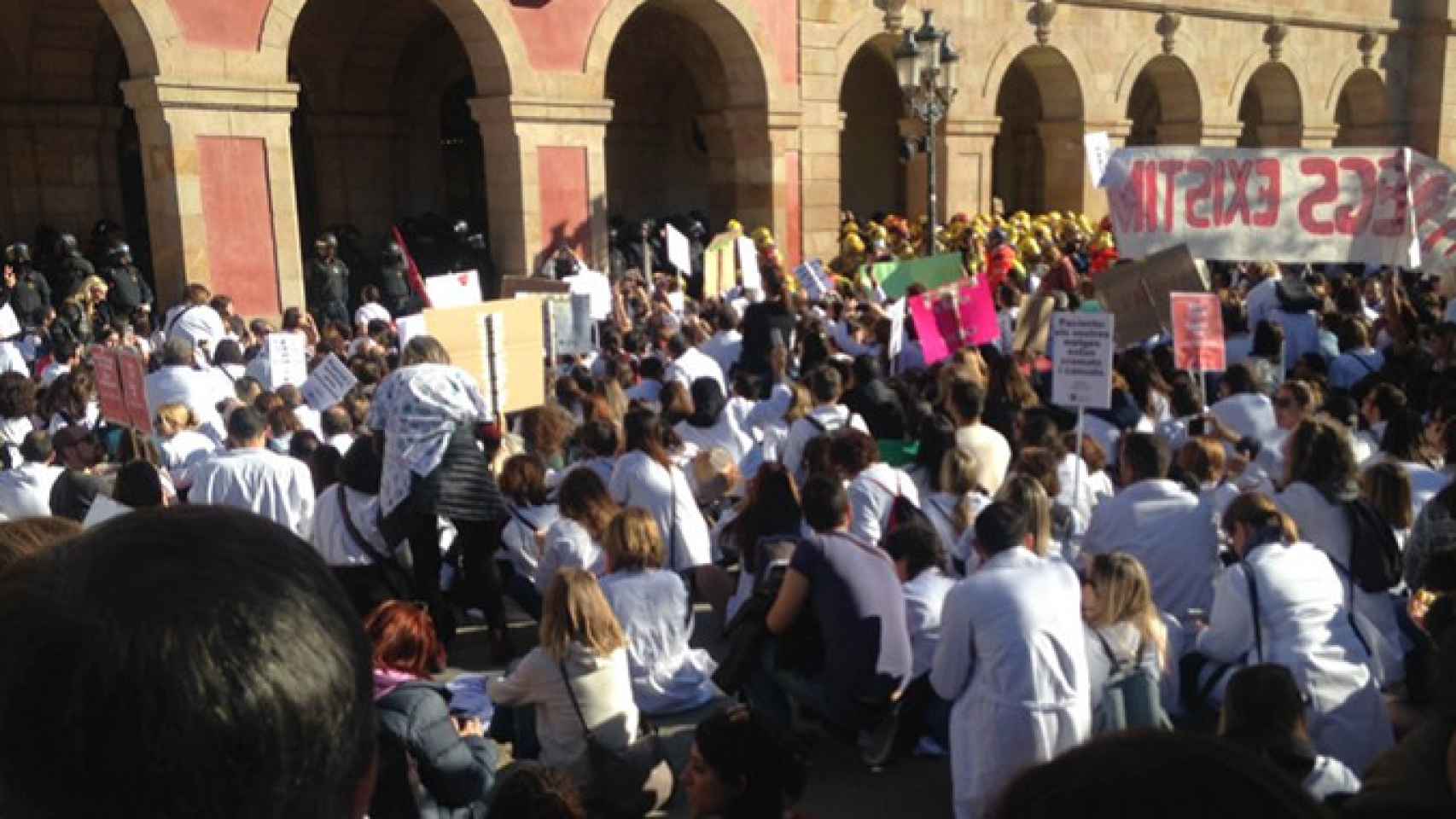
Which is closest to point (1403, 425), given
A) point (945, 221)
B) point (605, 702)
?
point (605, 702)

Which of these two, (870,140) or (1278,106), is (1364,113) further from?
(870,140)

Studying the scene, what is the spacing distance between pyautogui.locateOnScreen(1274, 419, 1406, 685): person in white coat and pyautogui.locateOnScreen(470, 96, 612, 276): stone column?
41.8 feet

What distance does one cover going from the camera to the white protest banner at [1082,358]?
22.3 feet

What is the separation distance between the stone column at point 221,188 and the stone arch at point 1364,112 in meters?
25.0

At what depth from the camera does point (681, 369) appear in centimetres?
914

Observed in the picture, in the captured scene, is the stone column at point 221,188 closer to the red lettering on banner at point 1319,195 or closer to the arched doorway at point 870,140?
the red lettering on banner at point 1319,195

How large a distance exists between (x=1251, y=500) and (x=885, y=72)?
24.2 m

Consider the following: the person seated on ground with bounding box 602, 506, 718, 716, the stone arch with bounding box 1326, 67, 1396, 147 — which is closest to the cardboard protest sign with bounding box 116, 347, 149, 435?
the person seated on ground with bounding box 602, 506, 718, 716

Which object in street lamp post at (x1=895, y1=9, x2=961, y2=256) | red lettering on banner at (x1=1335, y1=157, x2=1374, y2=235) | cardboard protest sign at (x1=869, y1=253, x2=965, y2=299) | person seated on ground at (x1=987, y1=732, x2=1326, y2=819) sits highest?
street lamp post at (x1=895, y1=9, x2=961, y2=256)

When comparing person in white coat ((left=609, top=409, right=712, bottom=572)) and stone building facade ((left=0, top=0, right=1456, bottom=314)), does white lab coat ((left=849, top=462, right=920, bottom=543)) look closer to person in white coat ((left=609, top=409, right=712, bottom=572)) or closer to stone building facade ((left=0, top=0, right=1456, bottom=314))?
person in white coat ((left=609, top=409, right=712, bottom=572))

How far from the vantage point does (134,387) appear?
21.4ft

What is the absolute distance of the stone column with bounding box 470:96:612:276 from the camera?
54.1 feet

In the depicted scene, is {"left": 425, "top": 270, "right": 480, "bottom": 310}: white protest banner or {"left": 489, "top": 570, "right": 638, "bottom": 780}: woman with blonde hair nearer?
{"left": 489, "top": 570, "right": 638, "bottom": 780}: woman with blonde hair

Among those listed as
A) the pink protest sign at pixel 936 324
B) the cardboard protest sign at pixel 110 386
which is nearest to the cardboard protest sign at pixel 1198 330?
the pink protest sign at pixel 936 324
